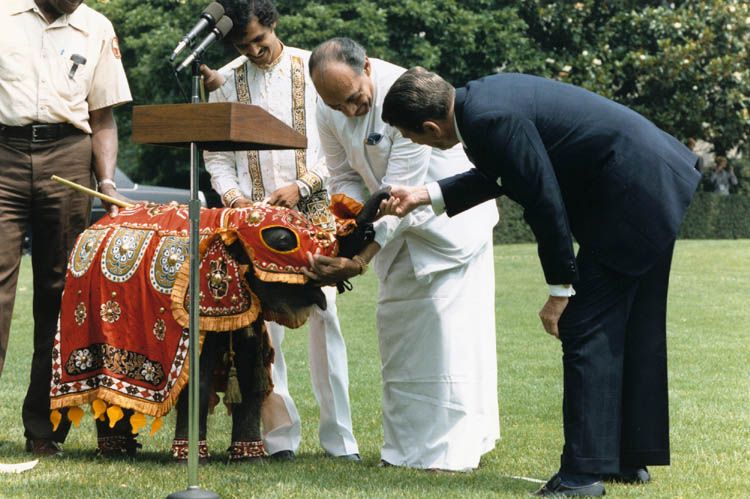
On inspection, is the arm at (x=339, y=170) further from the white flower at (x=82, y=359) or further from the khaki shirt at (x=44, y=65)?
the white flower at (x=82, y=359)

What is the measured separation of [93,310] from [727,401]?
4.75 metres

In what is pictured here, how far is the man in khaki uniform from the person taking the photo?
22.8 feet

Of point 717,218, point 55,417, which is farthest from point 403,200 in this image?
point 717,218

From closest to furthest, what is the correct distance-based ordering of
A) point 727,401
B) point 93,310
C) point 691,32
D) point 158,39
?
point 93,310 < point 727,401 < point 158,39 < point 691,32

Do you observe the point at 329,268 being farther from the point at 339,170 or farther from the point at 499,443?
the point at 499,443

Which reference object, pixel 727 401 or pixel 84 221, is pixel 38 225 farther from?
pixel 727 401

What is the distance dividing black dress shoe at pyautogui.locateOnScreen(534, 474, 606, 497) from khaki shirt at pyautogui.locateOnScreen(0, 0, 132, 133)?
3.29 meters

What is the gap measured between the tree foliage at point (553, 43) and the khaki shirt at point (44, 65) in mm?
23913

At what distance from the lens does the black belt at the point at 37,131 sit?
6.94 metres

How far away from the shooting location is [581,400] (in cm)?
586

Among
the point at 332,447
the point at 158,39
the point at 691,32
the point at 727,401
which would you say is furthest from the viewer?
the point at 691,32

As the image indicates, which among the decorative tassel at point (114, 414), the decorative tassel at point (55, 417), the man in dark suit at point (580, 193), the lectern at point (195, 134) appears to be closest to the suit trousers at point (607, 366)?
the man in dark suit at point (580, 193)

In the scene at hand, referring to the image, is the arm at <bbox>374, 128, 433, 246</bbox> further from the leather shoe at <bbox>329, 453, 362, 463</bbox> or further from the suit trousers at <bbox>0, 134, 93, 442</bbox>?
the suit trousers at <bbox>0, 134, 93, 442</bbox>

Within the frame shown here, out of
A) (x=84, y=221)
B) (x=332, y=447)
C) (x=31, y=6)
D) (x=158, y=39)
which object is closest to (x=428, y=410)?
(x=332, y=447)
